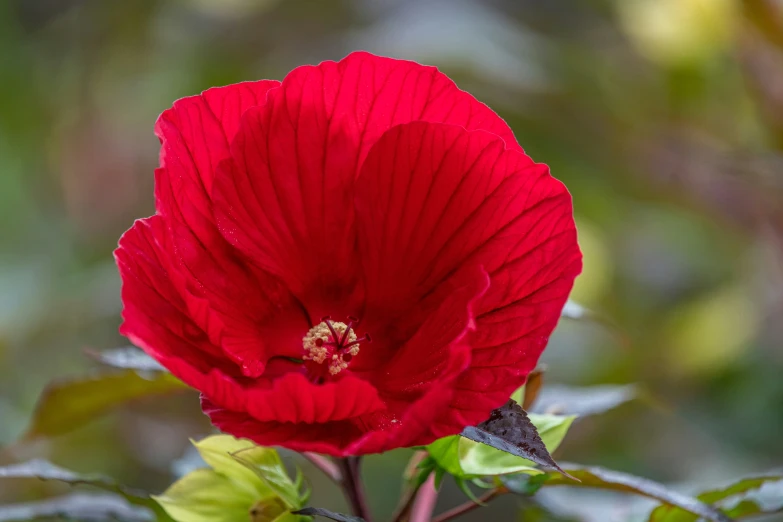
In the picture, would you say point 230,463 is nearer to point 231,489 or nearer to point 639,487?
point 231,489

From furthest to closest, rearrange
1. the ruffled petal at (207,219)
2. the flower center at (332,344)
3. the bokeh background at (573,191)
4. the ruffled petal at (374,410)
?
the bokeh background at (573,191) → the flower center at (332,344) → the ruffled petal at (207,219) → the ruffled petal at (374,410)

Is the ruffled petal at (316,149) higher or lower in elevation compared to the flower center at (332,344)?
higher

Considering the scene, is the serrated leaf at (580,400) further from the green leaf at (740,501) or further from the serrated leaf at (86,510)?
the serrated leaf at (86,510)

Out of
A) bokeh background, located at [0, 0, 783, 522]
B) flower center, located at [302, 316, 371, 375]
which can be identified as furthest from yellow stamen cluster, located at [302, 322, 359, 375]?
bokeh background, located at [0, 0, 783, 522]

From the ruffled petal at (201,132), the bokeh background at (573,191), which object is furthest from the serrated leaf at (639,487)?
the bokeh background at (573,191)

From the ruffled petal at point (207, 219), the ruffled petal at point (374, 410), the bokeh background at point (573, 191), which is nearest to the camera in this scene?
the ruffled petal at point (374, 410)

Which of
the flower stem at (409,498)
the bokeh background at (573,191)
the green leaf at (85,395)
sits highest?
the bokeh background at (573,191)

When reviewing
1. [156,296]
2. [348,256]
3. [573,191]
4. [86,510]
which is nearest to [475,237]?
[348,256]
